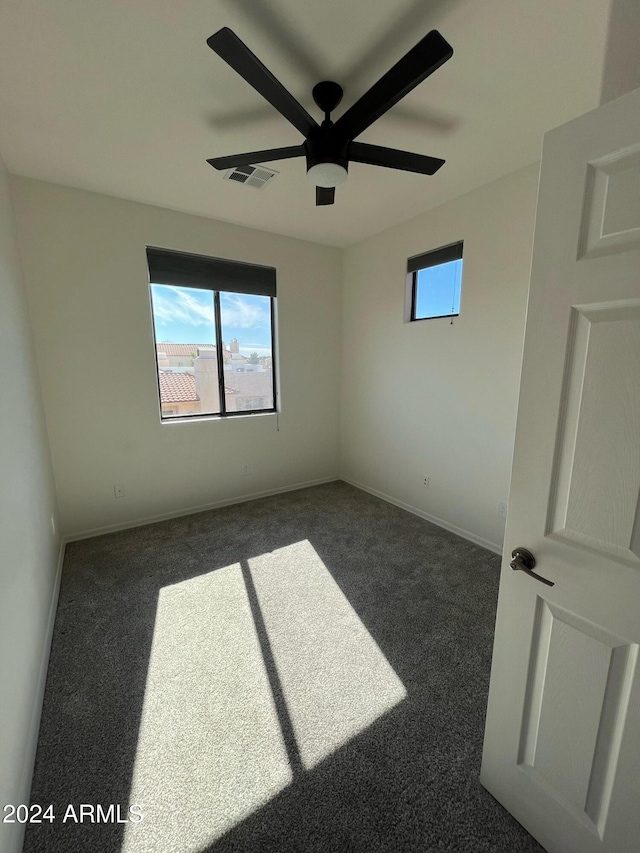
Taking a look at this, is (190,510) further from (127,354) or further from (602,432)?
(602,432)

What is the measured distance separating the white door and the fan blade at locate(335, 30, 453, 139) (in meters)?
0.70

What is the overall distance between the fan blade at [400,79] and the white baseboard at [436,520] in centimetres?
289

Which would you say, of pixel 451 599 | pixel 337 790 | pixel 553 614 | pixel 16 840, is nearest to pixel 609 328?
pixel 553 614

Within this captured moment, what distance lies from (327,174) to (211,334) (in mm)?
2060

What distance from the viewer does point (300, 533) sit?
10.1ft

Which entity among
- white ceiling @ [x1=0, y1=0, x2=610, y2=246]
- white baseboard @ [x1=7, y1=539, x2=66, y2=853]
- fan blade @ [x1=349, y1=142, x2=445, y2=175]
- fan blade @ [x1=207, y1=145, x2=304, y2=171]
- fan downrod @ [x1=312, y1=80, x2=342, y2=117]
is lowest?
white baseboard @ [x1=7, y1=539, x2=66, y2=853]

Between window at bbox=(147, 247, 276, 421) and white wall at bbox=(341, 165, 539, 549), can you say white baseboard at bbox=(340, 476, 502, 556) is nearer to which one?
white wall at bbox=(341, 165, 539, 549)

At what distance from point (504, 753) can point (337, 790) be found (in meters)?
0.59

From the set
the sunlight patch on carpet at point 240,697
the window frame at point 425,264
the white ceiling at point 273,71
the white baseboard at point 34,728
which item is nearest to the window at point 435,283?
the window frame at point 425,264

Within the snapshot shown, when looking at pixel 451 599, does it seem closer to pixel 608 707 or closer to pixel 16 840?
pixel 608 707

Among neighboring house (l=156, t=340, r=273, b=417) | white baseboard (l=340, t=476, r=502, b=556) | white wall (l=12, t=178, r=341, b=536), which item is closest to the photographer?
white wall (l=12, t=178, r=341, b=536)

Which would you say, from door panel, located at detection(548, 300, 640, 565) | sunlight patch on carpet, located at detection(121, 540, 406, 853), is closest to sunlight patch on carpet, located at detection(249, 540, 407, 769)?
sunlight patch on carpet, located at detection(121, 540, 406, 853)

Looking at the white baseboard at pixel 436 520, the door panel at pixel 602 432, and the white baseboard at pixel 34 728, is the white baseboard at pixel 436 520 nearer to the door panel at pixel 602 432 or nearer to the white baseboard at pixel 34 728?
the door panel at pixel 602 432

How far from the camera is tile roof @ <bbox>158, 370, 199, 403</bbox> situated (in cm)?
326
